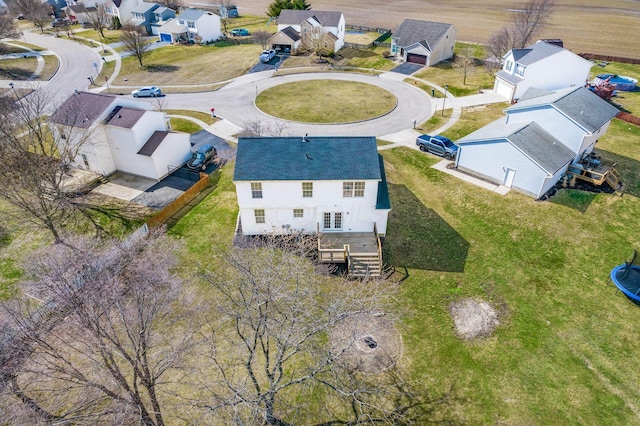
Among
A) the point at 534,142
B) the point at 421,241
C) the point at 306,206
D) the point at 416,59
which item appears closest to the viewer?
the point at 306,206

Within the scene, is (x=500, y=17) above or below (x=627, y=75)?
above

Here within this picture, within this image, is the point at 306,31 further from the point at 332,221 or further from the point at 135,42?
the point at 332,221

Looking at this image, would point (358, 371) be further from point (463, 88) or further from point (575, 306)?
point (463, 88)

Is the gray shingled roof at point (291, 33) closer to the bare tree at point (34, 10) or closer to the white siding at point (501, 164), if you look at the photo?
the white siding at point (501, 164)

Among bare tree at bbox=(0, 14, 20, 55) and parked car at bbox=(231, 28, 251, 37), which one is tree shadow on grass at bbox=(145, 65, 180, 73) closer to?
parked car at bbox=(231, 28, 251, 37)

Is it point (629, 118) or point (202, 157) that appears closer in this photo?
point (202, 157)

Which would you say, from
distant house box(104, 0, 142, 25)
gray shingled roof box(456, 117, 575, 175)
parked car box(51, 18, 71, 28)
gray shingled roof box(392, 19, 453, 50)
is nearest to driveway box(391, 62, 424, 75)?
gray shingled roof box(392, 19, 453, 50)

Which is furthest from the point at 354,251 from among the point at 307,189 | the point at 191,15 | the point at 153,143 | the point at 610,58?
the point at 191,15
